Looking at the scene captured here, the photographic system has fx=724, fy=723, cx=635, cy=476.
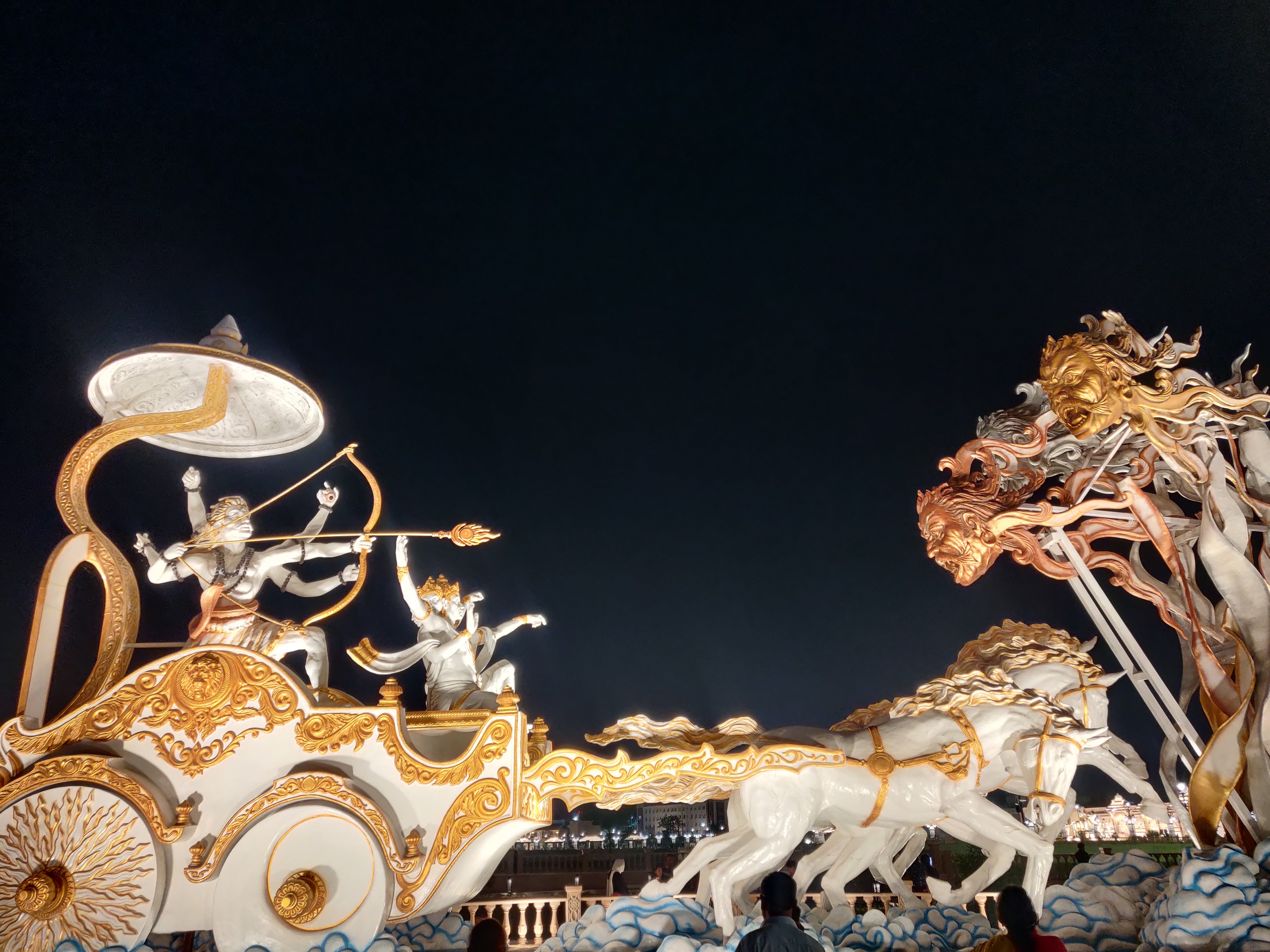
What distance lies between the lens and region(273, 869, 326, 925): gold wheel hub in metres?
3.45

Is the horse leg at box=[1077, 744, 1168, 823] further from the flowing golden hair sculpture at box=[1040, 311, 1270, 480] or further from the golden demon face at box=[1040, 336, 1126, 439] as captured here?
the golden demon face at box=[1040, 336, 1126, 439]

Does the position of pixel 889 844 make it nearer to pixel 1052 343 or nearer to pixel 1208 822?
pixel 1208 822

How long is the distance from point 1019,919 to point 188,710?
3.80 meters

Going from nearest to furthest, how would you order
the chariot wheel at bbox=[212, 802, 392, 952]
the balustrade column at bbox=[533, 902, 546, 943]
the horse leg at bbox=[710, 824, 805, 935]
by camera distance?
the chariot wheel at bbox=[212, 802, 392, 952] < the horse leg at bbox=[710, 824, 805, 935] < the balustrade column at bbox=[533, 902, 546, 943]

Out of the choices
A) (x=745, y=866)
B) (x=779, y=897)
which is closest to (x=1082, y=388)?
(x=745, y=866)

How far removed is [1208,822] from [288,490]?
5.86 metres

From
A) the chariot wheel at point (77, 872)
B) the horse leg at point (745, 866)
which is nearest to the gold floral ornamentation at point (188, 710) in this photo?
the chariot wheel at point (77, 872)

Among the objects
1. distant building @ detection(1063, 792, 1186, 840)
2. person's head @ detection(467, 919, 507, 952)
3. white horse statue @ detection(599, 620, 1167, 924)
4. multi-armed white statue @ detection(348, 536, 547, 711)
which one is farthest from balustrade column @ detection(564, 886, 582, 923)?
distant building @ detection(1063, 792, 1186, 840)

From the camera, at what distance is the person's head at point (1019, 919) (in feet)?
6.70

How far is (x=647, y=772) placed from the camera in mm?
3971

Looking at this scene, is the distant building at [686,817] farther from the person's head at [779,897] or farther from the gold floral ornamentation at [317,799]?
the person's head at [779,897]

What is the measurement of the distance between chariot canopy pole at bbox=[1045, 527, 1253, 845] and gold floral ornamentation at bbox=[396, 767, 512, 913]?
371cm

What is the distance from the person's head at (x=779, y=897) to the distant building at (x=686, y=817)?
9043 millimetres

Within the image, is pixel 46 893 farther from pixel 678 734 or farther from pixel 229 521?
pixel 678 734
